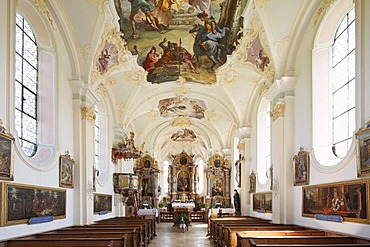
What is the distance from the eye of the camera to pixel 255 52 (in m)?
16.2

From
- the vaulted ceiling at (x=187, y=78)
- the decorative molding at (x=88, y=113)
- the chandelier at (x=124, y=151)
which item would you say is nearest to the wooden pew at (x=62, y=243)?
the decorative molding at (x=88, y=113)

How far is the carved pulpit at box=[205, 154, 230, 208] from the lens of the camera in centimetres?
3090

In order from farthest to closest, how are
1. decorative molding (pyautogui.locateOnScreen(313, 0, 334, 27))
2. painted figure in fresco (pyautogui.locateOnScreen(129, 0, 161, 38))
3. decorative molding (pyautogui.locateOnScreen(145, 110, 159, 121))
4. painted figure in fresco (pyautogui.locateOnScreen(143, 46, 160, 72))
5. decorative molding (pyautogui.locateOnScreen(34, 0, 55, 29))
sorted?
1. decorative molding (pyautogui.locateOnScreen(145, 110, 159, 121))
2. painted figure in fresco (pyautogui.locateOnScreen(143, 46, 160, 72))
3. painted figure in fresco (pyautogui.locateOnScreen(129, 0, 161, 38))
4. decorative molding (pyautogui.locateOnScreen(34, 0, 55, 29))
5. decorative molding (pyautogui.locateOnScreen(313, 0, 334, 27))

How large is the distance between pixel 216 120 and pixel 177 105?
3.09 meters

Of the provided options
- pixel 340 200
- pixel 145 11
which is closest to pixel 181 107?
pixel 145 11

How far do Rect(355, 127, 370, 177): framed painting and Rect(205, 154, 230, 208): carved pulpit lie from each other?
21.6 m

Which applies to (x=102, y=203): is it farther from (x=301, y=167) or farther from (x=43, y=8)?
(x=43, y=8)

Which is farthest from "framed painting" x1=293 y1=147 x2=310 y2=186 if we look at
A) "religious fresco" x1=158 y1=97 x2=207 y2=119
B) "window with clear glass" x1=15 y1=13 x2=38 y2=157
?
"religious fresco" x1=158 y1=97 x2=207 y2=119

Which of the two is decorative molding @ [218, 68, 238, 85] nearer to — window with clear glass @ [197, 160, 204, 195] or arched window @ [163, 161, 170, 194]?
window with clear glass @ [197, 160, 204, 195]

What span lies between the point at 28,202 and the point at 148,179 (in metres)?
23.4

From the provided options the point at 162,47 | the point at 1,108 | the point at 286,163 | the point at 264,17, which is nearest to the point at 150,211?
the point at 162,47

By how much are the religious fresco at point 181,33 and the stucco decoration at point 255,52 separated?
374 millimetres

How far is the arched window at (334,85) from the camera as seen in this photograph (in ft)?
36.0

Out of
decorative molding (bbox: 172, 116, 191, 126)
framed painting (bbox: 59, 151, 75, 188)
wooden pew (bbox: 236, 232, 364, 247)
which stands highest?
decorative molding (bbox: 172, 116, 191, 126)
